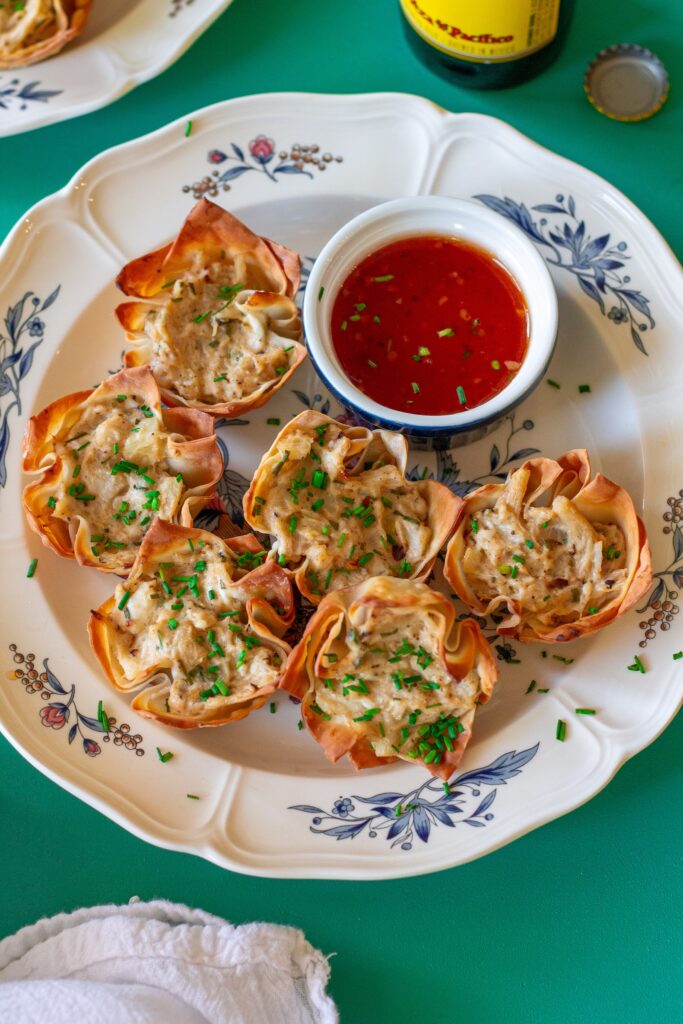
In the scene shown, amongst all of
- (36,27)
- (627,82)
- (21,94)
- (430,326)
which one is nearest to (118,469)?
(430,326)

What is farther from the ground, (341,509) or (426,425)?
(426,425)

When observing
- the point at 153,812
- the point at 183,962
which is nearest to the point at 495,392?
the point at 153,812

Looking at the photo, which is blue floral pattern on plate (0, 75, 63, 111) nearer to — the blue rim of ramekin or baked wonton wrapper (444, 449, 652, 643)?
the blue rim of ramekin

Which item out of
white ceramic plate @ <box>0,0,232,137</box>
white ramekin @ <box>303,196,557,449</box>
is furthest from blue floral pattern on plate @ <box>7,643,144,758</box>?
white ceramic plate @ <box>0,0,232,137</box>

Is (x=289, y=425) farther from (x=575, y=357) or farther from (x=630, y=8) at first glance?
(x=630, y=8)

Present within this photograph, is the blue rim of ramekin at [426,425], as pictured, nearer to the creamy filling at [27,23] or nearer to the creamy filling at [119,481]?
the creamy filling at [119,481]

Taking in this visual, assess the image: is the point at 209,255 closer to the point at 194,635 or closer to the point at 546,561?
the point at 194,635

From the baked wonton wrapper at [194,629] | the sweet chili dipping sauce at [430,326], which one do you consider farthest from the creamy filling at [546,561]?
the baked wonton wrapper at [194,629]
